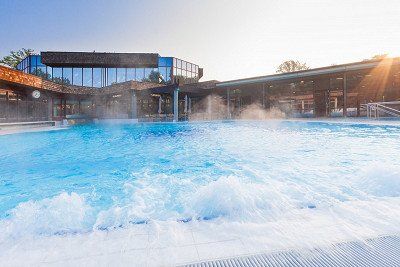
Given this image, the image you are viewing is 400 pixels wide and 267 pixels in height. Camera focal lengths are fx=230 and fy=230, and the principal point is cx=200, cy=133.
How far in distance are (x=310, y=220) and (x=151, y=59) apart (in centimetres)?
2675

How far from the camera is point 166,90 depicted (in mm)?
22797

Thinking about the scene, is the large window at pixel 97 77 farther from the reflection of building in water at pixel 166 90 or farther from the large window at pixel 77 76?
the large window at pixel 77 76

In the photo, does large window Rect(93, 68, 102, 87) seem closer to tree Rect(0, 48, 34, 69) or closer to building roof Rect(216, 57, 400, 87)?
tree Rect(0, 48, 34, 69)

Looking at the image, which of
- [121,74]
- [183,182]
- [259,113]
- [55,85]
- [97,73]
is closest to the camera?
[183,182]

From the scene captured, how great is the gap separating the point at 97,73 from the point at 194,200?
28536 mm

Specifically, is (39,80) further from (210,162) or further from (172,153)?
(210,162)

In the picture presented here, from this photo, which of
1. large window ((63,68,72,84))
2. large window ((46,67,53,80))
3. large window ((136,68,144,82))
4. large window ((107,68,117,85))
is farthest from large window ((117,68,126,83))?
large window ((46,67,53,80))

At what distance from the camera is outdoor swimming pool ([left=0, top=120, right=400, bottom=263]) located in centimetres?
215

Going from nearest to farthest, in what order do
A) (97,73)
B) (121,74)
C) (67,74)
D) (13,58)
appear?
(67,74), (97,73), (121,74), (13,58)

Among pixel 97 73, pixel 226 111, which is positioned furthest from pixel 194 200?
pixel 97 73

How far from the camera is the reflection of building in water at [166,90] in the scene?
738 inches

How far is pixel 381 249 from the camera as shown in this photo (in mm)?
1805

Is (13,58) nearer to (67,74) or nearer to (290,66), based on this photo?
(67,74)

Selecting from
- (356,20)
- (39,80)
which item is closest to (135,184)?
(356,20)
